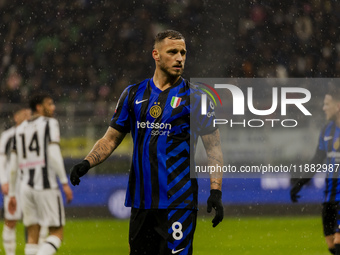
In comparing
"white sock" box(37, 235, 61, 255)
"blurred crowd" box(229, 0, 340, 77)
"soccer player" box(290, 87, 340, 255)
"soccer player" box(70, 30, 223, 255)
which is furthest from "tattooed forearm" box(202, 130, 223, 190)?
Result: "blurred crowd" box(229, 0, 340, 77)

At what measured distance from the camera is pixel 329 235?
6.28 metres

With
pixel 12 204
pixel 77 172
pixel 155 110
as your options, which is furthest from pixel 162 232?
pixel 12 204

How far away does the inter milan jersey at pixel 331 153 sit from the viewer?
610cm

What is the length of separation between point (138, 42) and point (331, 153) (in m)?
10.4

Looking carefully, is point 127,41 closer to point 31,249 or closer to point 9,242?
point 9,242

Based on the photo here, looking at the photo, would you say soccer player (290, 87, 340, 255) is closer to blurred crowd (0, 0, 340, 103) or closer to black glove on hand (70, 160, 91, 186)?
black glove on hand (70, 160, 91, 186)

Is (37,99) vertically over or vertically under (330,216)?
over

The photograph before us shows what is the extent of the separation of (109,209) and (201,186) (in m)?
1.62

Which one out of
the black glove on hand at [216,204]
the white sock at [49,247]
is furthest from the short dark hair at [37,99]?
the black glove on hand at [216,204]

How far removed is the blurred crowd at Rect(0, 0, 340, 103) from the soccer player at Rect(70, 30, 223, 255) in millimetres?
10922

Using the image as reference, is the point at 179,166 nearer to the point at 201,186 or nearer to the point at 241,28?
the point at 201,186

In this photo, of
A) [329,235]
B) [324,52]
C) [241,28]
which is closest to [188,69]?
[241,28]

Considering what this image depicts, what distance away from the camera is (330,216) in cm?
620

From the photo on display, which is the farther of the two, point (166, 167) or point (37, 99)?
point (37, 99)
